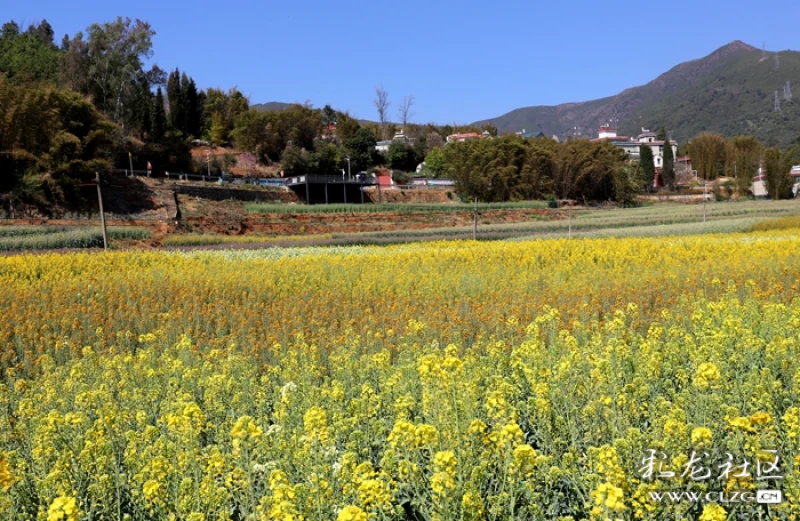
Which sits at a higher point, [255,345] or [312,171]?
[312,171]

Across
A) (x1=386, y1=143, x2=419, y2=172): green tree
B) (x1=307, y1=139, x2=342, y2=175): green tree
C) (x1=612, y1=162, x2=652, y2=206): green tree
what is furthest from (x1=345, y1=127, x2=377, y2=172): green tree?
(x1=612, y1=162, x2=652, y2=206): green tree

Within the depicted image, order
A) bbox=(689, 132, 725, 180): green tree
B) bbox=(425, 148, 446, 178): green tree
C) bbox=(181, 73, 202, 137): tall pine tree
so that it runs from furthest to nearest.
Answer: bbox=(689, 132, 725, 180): green tree
bbox=(425, 148, 446, 178): green tree
bbox=(181, 73, 202, 137): tall pine tree

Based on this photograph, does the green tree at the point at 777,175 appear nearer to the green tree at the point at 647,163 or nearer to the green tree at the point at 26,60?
the green tree at the point at 647,163

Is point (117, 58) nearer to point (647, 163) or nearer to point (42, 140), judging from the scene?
point (42, 140)

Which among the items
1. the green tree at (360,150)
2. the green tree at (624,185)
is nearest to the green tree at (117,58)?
the green tree at (360,150)

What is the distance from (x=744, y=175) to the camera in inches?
3216

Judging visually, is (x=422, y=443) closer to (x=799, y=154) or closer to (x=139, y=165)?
(x=139, y=165)

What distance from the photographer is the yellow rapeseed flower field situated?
2857 millimetres

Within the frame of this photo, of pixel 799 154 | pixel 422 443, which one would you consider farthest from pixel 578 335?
pixel 799 154

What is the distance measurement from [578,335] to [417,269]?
263 inches

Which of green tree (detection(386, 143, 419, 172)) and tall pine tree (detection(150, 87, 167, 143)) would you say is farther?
green tree (detection(386, 143, 419, 172))

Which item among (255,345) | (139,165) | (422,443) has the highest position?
(139,165)

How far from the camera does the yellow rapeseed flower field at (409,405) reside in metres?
2.86

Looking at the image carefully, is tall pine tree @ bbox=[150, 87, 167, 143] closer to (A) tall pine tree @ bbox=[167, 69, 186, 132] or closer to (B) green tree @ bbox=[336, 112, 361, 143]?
(A) tall pine tree @ bbox=[167, 69, 186, 132]
